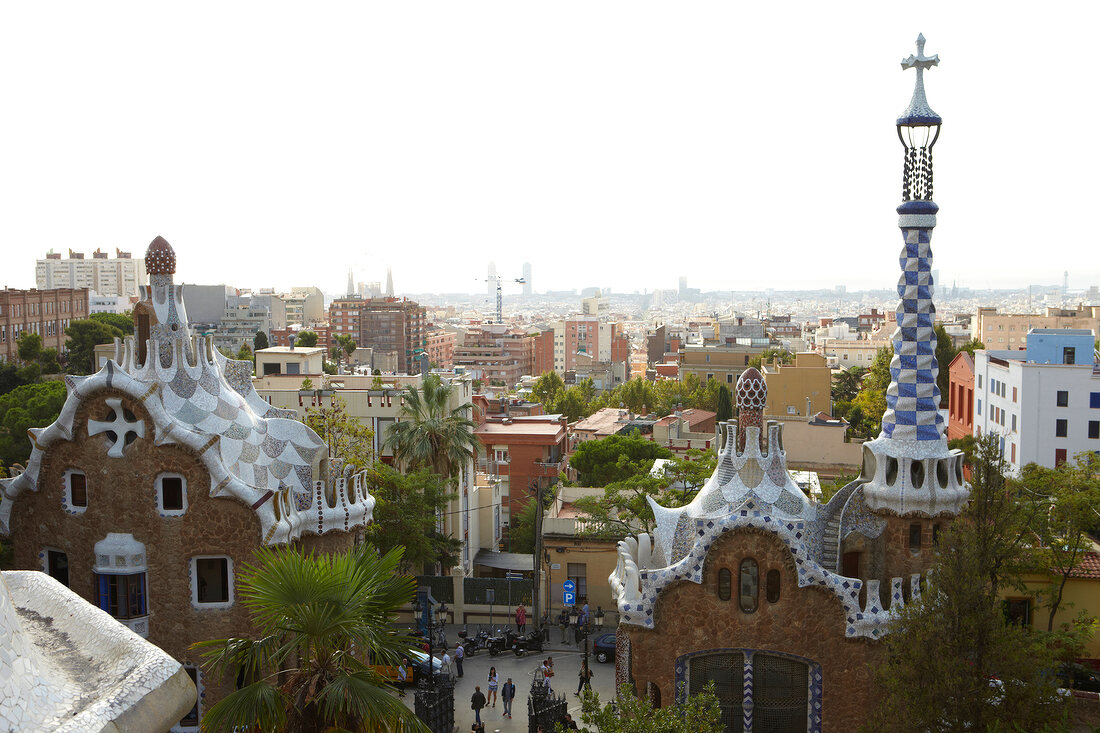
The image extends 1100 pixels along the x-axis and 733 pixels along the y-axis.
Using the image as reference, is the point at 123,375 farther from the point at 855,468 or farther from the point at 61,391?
the point at 855,468

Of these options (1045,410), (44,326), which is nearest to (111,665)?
(1045,410)

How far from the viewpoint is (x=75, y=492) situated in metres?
24.1

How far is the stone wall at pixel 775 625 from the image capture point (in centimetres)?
2152

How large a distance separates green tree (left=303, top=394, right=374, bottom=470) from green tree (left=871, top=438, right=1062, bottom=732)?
63.2ft

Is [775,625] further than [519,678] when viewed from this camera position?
No

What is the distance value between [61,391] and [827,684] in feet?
137

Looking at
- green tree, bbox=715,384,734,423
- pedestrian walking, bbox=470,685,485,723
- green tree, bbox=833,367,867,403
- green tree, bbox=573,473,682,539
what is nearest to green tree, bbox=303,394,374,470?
green tree, bbox=573,473,682,539

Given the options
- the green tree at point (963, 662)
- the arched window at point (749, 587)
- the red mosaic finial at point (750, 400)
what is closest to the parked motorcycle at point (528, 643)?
the arched window at point (749, 587)

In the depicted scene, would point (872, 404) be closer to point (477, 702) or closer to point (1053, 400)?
point (1053, 400)

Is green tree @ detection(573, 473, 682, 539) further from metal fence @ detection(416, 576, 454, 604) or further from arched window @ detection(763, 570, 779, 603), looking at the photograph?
arched window @ detection(763, 570, 779, 603)

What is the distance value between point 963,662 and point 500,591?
21.3 meters

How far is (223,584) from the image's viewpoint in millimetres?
23672

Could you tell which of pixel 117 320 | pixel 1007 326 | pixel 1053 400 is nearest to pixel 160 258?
pixel 1053 400

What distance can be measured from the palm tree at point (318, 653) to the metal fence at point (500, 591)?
1987 cm
